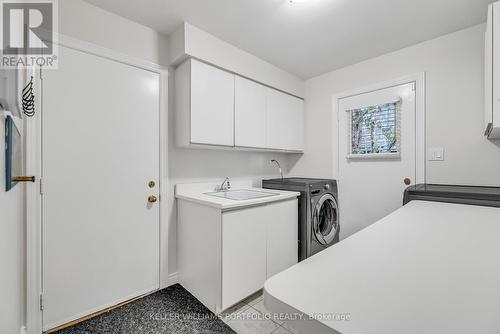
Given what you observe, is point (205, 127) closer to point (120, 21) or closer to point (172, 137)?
point (172, 137)

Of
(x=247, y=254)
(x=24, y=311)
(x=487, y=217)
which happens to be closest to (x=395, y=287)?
(x=487, y=217)

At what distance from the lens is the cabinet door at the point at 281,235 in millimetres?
2055

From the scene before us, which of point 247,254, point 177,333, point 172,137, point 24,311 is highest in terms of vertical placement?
point 172,137

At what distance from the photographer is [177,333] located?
1.53 metres

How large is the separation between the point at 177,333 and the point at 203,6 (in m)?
2.41

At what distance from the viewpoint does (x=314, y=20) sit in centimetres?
190

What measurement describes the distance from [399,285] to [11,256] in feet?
6.54

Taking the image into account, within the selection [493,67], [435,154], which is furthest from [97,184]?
[435,154]

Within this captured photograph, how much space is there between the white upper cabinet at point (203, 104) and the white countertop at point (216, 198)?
Answer: 1.56ft

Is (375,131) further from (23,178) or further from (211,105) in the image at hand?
(23,178)

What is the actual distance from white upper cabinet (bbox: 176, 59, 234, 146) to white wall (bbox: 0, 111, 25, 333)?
45.0 inches

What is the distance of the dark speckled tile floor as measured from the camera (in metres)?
1.56

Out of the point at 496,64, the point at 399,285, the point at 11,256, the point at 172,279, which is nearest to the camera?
the point at 399,285

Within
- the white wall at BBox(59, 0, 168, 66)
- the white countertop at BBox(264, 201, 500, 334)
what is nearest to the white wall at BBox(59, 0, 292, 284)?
the white wall at BBox(59, 0, 168, 66)
